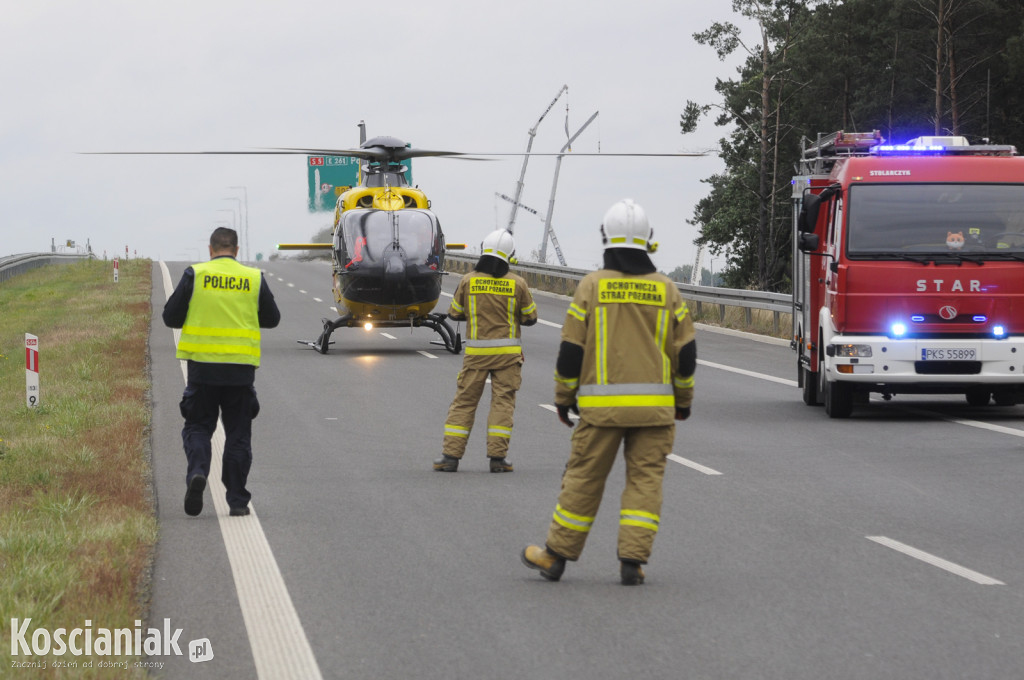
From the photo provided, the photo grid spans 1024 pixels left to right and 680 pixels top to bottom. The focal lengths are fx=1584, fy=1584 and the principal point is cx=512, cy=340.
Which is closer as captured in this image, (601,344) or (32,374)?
(601,344)

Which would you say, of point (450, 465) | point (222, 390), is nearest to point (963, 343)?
point (450, 465)

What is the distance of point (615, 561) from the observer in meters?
8.40

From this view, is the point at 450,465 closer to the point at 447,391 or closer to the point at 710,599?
the point at 710,599

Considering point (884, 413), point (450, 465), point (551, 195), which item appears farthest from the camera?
point (551, 195)

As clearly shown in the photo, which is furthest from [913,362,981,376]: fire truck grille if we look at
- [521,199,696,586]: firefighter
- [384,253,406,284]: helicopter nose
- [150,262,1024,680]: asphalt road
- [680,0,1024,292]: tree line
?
[680,0,1024,292]: tree line

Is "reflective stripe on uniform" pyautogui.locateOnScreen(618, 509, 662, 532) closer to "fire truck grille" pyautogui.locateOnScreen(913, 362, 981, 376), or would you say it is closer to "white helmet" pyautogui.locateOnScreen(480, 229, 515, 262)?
"white helmet" pyautogui.locateOnScreen(480, 229, 515, 262)

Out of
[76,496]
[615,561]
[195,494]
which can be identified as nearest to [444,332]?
[76,496]

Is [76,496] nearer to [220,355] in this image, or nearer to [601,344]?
[220,355]

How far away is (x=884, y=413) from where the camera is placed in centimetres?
1684

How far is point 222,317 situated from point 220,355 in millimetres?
245

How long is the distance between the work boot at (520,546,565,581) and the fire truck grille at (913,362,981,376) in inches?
329

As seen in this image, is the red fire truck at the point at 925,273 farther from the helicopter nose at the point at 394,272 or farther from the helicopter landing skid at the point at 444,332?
the helicopter nose at the point at 394,272

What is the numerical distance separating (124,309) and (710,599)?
96.1 ft

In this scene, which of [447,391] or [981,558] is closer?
[981,558]
